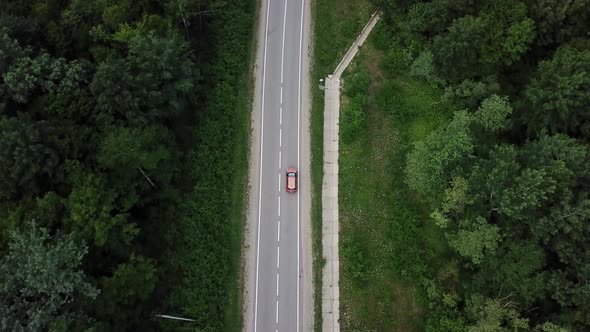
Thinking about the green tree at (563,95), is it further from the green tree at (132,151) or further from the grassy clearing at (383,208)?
the green tree at (132,151)

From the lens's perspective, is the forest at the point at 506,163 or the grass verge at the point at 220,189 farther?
the grass verge at the point at 220,189

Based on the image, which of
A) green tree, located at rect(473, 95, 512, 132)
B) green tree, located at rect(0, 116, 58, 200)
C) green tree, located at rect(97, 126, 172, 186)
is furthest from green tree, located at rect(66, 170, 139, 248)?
green tree, located at rect(473, 95, 512, 132)

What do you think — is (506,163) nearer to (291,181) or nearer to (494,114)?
(494,114)

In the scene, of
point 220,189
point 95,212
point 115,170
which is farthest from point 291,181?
point 95,212

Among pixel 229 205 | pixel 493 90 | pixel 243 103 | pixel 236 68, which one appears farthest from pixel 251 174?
pixel 493 90

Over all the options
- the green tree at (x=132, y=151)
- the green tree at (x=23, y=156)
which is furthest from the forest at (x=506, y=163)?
the green tree at (x=23, y=156)

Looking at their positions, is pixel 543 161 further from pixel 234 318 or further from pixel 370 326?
pixel 234 318
